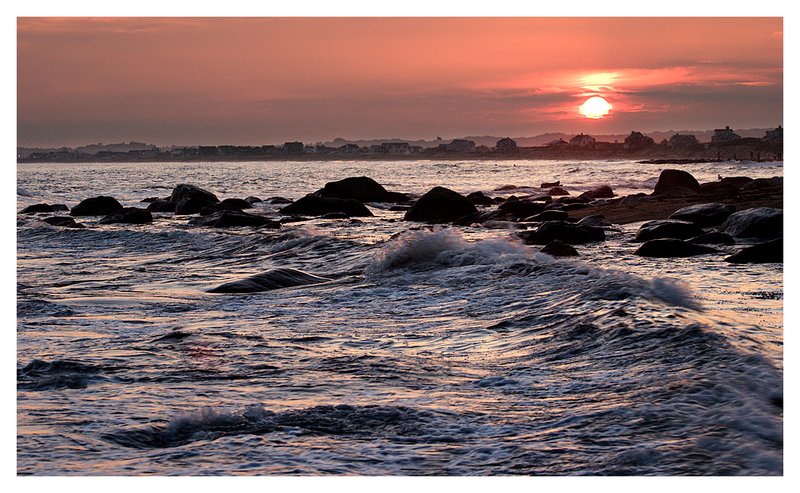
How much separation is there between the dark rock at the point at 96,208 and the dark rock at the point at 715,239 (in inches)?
854

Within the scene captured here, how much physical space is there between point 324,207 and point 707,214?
45.7ft

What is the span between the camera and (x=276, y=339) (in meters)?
8.81

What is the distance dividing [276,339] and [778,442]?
A: 197 inches

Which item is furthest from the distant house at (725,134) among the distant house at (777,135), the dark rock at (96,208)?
the dark rock at (96,208)

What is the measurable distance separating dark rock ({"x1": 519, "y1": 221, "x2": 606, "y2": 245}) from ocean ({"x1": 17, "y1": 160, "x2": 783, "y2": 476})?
3.78 metres

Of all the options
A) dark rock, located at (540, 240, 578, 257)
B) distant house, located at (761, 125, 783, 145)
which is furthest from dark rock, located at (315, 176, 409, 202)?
dark rock, located at (540, 240, 578, 257)

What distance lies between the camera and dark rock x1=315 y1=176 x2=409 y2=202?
33559mm

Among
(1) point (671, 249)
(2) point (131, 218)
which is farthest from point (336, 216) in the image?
(1) point (671, 249)

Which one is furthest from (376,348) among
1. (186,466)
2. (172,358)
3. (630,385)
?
(186,466)

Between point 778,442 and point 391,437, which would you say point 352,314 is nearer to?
point 391,437

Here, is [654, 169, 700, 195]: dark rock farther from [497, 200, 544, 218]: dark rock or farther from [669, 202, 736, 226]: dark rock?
[669, 202, 736, 226]: dark rock

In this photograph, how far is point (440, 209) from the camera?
2736 cm

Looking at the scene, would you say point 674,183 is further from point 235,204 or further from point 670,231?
point 235,204
